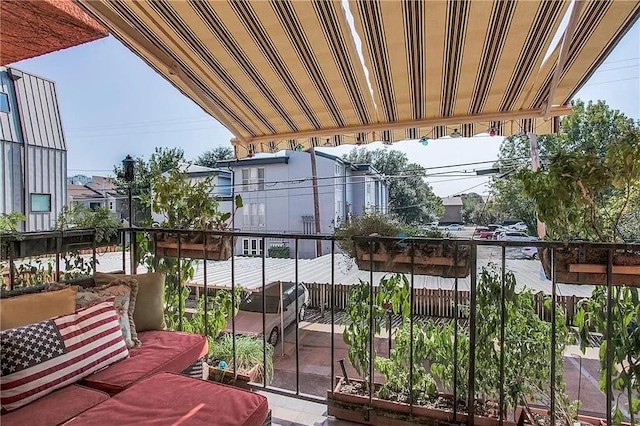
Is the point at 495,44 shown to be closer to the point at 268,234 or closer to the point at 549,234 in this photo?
the point at 549,234

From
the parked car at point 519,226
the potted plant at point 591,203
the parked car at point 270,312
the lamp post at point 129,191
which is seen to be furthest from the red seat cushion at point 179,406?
the parked car at point 270,312

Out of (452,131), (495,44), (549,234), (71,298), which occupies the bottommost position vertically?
(71,298)

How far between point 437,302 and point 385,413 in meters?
4.38

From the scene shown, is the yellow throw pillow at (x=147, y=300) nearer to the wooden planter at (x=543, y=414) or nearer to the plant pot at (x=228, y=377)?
the plant pot at (x=228, y=377)

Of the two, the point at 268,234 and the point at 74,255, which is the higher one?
the point at 268,234

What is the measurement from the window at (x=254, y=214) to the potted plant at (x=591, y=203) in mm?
9168

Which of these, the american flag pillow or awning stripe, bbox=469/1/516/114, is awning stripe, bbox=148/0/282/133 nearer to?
awning stripe, bbox=469/1/516/114

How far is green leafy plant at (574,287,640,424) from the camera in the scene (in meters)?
1.50

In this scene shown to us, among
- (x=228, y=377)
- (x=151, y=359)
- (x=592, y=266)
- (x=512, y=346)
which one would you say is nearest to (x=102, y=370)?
(x=151, y=359)

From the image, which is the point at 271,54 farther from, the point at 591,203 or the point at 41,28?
the point at 591,203

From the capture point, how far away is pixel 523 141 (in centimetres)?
336

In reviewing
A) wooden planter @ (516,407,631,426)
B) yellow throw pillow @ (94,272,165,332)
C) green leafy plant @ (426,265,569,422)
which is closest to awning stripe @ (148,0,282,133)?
yellow throw pillow @ (94,272,165,332)

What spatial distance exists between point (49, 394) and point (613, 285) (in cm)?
249

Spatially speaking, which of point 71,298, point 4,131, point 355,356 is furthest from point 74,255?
point 4,131
